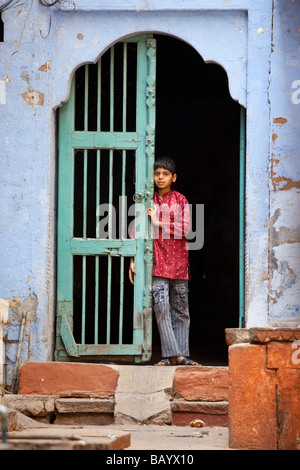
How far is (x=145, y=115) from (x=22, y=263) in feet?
5.51

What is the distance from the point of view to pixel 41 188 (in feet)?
25.7

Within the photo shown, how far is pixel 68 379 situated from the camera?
7.55 meters

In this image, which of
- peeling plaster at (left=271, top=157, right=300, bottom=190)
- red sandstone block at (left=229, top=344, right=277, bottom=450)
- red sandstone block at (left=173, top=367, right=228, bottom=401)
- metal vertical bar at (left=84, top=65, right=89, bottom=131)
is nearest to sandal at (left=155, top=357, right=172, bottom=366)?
red sandstone block at (left=173, top=367, right=228, bottom=401)

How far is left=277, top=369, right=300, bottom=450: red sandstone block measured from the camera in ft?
19.2

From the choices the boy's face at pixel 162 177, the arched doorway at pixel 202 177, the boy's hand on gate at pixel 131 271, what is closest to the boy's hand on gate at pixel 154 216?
the boy's face at pixel 162 177

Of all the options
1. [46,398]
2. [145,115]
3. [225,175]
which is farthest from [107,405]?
[225,175]

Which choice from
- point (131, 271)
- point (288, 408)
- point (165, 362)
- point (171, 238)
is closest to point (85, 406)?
point (165, 362)

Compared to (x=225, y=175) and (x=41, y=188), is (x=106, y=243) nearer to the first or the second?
(x=41, y=188)

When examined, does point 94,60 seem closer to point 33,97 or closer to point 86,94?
point 86,94

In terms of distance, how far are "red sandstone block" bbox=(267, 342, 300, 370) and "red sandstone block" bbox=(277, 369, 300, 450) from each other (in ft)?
0.13

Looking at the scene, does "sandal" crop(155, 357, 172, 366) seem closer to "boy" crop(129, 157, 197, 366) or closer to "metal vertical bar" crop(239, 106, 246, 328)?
"boy" crop(129, 157, 197, 366)

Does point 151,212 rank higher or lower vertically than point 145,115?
lower

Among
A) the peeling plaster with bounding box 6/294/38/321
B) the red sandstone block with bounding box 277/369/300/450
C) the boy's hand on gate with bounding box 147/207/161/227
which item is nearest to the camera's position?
the red sandstone block with bounding box 277/369/300/450

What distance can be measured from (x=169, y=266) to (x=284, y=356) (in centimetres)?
235
